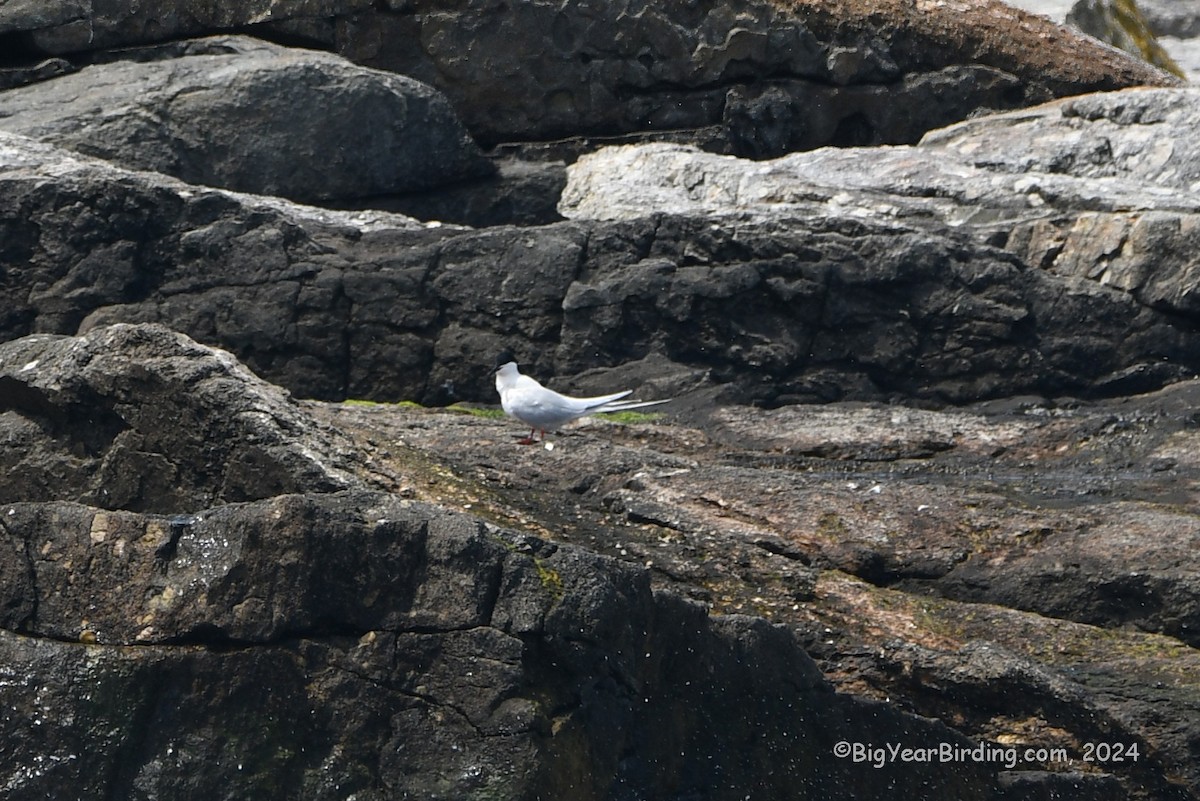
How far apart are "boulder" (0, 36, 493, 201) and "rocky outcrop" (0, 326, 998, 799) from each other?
10.4m

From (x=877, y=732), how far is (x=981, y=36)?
46.4 feet

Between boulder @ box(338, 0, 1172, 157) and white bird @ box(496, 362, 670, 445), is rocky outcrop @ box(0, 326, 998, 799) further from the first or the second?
boulder @ box(338, 0, 1172, 157)

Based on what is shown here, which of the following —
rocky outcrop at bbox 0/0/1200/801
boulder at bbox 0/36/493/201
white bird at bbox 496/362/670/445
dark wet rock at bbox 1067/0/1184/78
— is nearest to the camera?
rocky outcrop at bbox 0/0/1200/801

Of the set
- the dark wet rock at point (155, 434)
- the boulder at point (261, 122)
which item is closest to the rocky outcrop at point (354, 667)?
the dark wet rock at point (155, 434)

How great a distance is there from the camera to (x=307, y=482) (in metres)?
8.48

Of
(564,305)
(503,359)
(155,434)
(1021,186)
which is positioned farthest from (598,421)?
(1021,186)

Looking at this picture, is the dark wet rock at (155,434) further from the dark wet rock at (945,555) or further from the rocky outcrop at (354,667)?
the rocky outcrop at (354,667)

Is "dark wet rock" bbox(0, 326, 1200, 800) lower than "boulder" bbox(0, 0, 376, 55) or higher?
higher

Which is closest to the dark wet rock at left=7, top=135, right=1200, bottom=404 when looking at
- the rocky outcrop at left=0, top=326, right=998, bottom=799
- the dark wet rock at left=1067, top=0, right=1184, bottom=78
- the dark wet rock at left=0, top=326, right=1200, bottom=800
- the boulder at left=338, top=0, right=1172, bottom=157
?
the dark wet rock at left=0, top=326, right=1200, bottom=800

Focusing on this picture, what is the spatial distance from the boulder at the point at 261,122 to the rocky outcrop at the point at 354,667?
10.4m

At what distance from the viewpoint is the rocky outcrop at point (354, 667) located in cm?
603

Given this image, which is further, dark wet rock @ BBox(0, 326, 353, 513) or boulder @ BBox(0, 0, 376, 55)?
boulder @ BBox(0, 0, 376, 55)

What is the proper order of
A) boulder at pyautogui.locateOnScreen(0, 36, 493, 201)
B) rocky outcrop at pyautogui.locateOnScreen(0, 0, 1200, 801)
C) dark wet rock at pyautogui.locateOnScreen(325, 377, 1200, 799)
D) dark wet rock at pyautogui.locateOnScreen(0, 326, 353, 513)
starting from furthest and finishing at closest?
boulder at pyautogui.locateOnScreen(0, 36, 493, 201)
dark wet rock at pyautogui.locateOnScreen(0, 326, 353, 513)
dark wet rock at pyautogui.locateOnScreen(325, 377, 1200, 799)
rocky outcrop at pyautogui.locateOnScreen(0, 0, 1200, 801)

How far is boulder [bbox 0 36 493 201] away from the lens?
16234 mm
